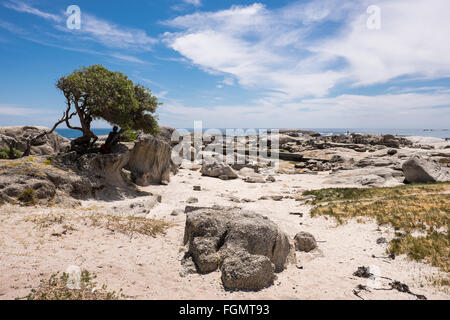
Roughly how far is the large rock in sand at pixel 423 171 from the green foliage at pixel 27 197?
33531 millimetres

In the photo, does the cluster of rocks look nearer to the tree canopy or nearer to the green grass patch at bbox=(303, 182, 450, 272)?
the tree canopy

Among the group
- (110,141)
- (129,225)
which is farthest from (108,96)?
(129,225)

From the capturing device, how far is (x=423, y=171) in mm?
27828

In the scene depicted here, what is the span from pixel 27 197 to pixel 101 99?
9.66 m

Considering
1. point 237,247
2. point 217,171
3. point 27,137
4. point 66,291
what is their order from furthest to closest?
1. point 217,171
2. point 27,137
3. point 237,247
4. point 66,291

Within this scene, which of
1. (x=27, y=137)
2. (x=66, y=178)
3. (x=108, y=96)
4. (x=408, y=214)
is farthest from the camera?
(x=27, y=137)

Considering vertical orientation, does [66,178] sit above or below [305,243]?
above

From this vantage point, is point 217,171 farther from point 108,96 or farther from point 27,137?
point 27,137

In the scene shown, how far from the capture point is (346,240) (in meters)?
13.5

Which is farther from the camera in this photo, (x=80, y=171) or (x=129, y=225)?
(x=80, y=171)

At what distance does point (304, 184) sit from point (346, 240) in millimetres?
19036

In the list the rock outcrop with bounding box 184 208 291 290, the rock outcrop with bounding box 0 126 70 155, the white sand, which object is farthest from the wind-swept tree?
the rock outcrop with bounding box 184 208 291 290

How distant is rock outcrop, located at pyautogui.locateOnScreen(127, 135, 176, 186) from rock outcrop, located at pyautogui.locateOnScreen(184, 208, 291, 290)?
1647cm

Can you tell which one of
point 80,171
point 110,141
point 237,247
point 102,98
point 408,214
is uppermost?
point 102,98
